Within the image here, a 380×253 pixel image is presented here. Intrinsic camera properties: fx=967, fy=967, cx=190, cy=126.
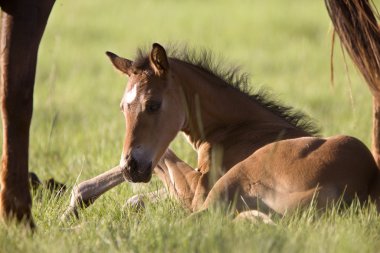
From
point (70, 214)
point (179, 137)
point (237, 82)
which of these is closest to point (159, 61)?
point (237, 82)

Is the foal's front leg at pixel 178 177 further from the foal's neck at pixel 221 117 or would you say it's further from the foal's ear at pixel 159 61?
the foal's ear at pixel 159 61

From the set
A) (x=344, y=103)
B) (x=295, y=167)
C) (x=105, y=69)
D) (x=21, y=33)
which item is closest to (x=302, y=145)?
(x=295, y=167)

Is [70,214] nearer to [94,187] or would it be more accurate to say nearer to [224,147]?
[94,187]

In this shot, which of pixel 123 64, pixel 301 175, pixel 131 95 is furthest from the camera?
pixel 123 64

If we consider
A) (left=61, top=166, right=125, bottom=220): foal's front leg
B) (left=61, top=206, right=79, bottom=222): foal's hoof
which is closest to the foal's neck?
(left=61, top=166, right=125, bottom=220): foal's front leg

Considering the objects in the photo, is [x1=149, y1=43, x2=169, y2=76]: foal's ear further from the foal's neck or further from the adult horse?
the foal's neck

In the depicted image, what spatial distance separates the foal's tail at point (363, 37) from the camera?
5066mm

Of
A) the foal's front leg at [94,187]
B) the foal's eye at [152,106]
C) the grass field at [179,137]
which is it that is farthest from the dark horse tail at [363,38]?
the foal's front leg at [94,187]

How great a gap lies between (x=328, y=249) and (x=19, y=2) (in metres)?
1.88

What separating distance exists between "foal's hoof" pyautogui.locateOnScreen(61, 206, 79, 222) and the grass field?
6 cm

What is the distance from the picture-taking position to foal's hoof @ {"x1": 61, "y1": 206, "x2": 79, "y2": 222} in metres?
5.10

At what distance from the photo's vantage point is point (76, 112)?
414 inches

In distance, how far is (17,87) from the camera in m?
→ 4.61

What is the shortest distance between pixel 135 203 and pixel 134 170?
27cm
